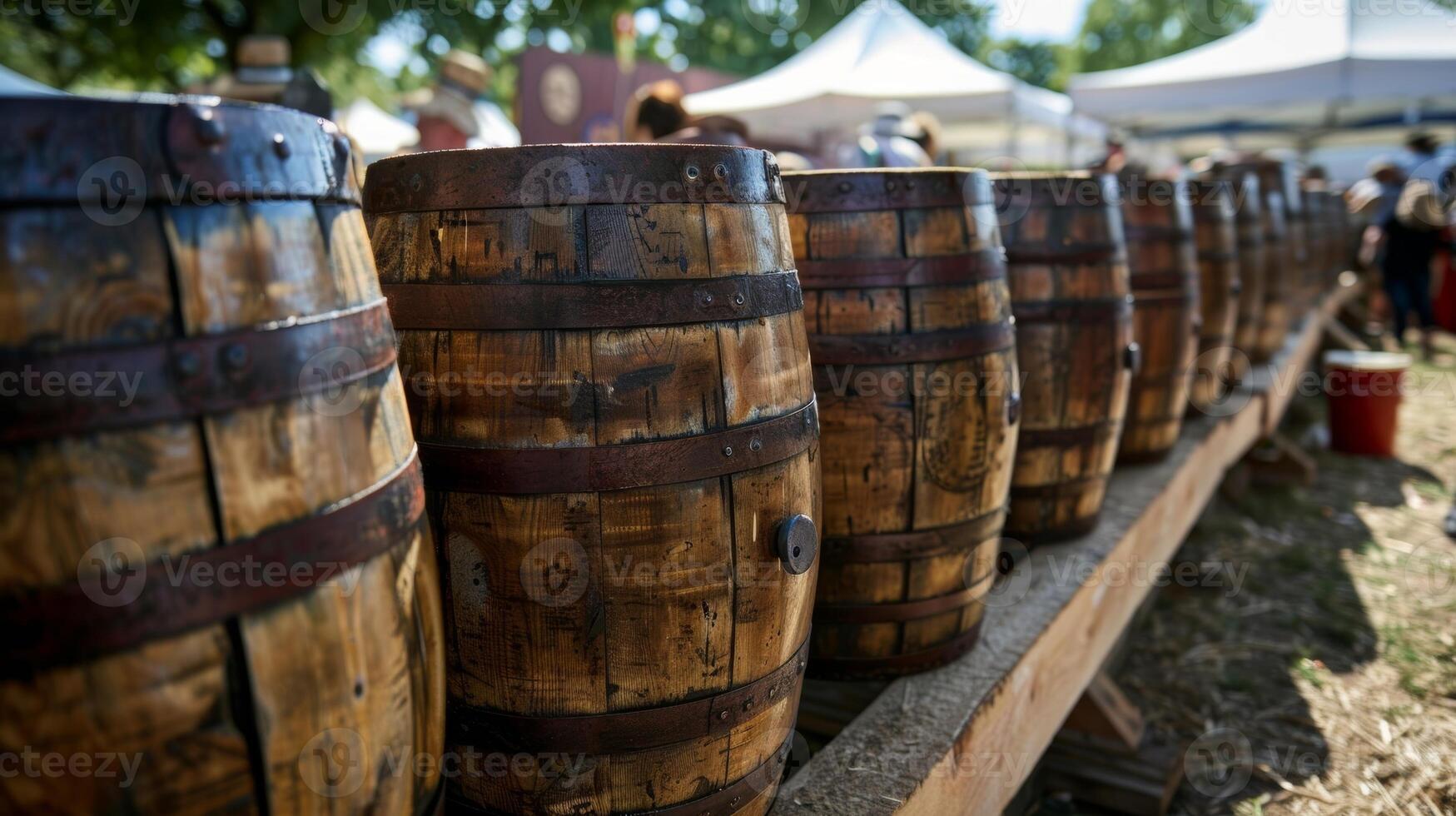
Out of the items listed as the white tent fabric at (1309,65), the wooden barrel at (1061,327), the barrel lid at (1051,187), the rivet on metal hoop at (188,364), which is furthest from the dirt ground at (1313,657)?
the white tent fabric at (1309,65)

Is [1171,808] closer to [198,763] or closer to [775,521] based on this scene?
[775,521]

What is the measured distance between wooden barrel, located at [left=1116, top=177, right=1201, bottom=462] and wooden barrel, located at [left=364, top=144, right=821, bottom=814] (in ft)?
8.53

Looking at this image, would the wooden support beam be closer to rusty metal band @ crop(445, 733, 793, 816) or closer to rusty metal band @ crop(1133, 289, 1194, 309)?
rusty metal band @ crop(1133, 289, 1194, 309)

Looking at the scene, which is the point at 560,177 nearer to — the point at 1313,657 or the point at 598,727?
the point at 598,727

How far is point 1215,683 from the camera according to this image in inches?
149

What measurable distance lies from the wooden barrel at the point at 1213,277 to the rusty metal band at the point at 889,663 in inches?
110

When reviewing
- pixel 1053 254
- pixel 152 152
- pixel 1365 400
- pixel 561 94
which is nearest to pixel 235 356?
pixel 152 152

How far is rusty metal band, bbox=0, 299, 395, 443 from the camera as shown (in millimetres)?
889

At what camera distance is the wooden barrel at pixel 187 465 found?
900 millimetres

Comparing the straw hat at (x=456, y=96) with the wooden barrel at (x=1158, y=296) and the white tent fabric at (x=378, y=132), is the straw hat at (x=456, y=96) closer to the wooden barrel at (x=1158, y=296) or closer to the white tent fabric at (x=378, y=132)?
the white tent fabric at (x=378, y=132)

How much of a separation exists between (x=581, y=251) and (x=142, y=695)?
80cm

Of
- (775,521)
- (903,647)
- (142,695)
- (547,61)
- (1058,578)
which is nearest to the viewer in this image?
(142,695)

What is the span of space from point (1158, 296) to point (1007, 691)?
2069 mm

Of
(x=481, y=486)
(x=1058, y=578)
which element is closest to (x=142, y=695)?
(x=481, y=486)
